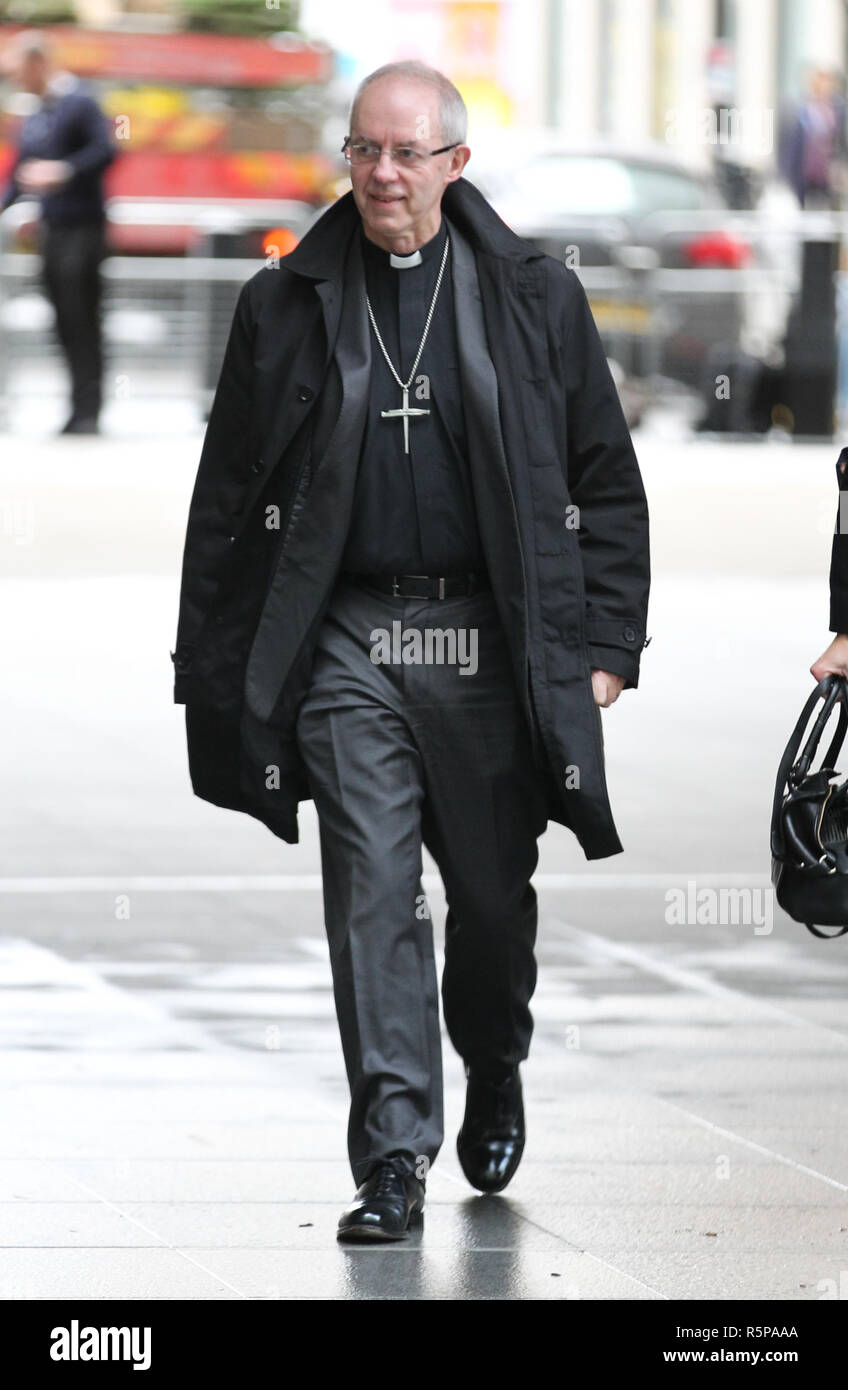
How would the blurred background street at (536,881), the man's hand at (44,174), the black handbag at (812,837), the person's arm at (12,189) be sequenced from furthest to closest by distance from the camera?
the person's arm at (12,189)
the man's hand at (44,174)
the blurred background street at (536,881)
the black handbag at (812,837)

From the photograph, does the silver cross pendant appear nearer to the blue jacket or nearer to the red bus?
the blue jacket

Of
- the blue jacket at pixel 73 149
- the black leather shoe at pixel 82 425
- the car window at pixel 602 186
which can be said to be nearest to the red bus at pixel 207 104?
the car window at pixel 602 186

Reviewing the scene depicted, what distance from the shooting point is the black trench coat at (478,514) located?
4.97 meters

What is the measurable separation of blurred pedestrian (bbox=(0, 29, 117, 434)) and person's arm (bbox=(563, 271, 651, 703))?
11.4m

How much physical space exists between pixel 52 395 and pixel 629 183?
5287mm

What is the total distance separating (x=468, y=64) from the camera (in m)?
46.5

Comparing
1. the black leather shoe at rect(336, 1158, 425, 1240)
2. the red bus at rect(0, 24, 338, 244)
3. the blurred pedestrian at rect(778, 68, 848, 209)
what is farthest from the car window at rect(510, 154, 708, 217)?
the black leather shoe at rect(336, 1158, 425, 1240)

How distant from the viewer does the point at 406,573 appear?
16.5ft

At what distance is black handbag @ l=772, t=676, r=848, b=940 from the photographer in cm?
485

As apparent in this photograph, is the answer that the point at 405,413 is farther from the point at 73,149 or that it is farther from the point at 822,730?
the point at 73,149

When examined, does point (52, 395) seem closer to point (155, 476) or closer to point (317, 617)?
point (155, 476)

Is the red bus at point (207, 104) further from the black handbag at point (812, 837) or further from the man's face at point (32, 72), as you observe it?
the black handbag at point (812, 837)

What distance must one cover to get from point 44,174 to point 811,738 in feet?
39.2
